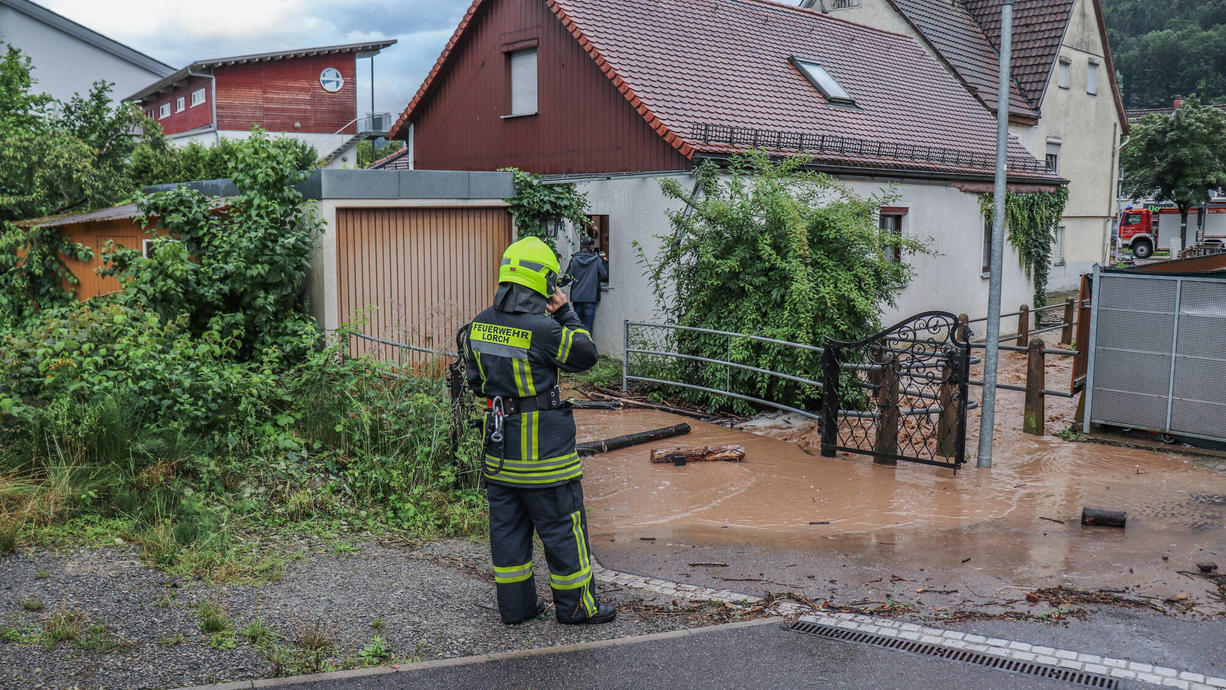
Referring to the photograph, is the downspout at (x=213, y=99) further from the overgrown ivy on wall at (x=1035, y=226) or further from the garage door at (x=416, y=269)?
the overgrown ivy on wall at (x=1035, y=226)

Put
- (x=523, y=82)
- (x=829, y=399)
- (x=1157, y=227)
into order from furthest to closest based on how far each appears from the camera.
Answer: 1. (x=1157, y=227)
2. (x=523, y=82)
3. (x=829, y=399)

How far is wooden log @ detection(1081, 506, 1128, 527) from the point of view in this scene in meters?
7.26

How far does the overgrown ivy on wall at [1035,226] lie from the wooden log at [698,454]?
12.9 m

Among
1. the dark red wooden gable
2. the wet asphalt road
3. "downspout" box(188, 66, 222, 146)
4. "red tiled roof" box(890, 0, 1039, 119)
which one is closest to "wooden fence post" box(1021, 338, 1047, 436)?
the dark red wooden gable

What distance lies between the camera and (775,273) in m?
11.4

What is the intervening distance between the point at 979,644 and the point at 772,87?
13.6m

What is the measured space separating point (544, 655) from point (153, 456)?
11.4ft

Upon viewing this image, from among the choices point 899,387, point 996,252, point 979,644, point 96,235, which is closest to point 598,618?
point 979,644

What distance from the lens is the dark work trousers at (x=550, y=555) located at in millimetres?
5066

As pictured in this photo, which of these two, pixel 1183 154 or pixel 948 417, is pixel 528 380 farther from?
pixel 1183 154

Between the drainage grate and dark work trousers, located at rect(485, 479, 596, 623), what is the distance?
3.59ft

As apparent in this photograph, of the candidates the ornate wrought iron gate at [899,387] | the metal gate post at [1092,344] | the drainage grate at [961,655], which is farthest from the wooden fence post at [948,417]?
the drainage grate at [961,655]

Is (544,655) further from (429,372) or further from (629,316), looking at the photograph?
(629,316)

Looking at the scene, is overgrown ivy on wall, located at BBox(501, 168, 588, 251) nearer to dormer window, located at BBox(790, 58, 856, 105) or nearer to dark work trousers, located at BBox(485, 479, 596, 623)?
dormer window, located at BBox(790, 58, 856, 105)
